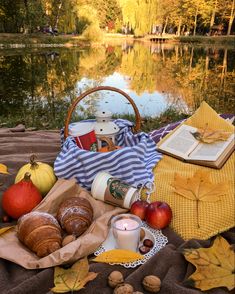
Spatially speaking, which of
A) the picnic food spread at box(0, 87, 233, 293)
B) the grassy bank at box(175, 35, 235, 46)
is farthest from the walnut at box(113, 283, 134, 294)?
the grassy bank at box(175, 35, 235, 46)

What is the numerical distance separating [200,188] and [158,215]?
32cm

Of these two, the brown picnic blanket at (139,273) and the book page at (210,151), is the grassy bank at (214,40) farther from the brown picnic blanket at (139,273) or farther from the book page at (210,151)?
the brown picnic blanket at (139,273)

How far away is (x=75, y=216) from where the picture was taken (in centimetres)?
184

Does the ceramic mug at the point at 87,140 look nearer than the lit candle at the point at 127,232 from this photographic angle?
No

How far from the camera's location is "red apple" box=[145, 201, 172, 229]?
188cm

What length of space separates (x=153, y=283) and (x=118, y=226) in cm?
33

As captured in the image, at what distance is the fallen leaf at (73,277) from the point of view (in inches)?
56.7

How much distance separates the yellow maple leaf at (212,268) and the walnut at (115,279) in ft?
0.89

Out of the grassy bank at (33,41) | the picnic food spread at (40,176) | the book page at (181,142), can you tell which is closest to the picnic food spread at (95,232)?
the picnic food spread at (40,176)

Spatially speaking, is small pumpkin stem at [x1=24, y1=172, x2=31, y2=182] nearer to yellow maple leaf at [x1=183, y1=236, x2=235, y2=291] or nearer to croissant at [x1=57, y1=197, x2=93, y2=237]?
croissant at [x1=57, y1=197, x2=93, y2=237]

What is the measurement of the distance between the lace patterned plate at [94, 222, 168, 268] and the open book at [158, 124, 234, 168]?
0.57 meters

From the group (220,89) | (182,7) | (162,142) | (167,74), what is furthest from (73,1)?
(162,142)

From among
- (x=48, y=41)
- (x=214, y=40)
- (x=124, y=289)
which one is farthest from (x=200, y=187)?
(x=214, y=40)

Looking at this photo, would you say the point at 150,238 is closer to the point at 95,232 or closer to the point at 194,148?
the point at 95,232
